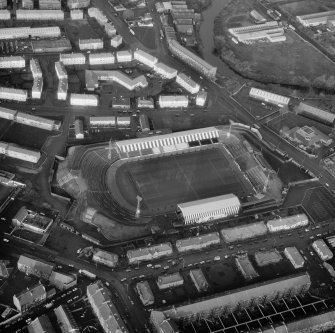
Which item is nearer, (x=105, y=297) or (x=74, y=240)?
(x=105, y=297)

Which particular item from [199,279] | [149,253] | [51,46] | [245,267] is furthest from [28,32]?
[245,267]

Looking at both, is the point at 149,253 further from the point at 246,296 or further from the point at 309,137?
the point at 309,137

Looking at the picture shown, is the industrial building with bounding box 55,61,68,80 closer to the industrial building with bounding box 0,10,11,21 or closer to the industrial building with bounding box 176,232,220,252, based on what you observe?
the industrial building with bounding box 0,10,11,21

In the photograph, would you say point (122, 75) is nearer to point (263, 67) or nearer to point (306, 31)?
point (263, 67)

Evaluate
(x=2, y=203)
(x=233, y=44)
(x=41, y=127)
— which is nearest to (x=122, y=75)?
(x=41, y=127)

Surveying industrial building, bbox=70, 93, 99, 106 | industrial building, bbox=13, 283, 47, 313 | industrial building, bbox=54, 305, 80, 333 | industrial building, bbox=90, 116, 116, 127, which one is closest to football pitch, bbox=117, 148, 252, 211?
industrial building, bbox=90, 116, 116, 127
